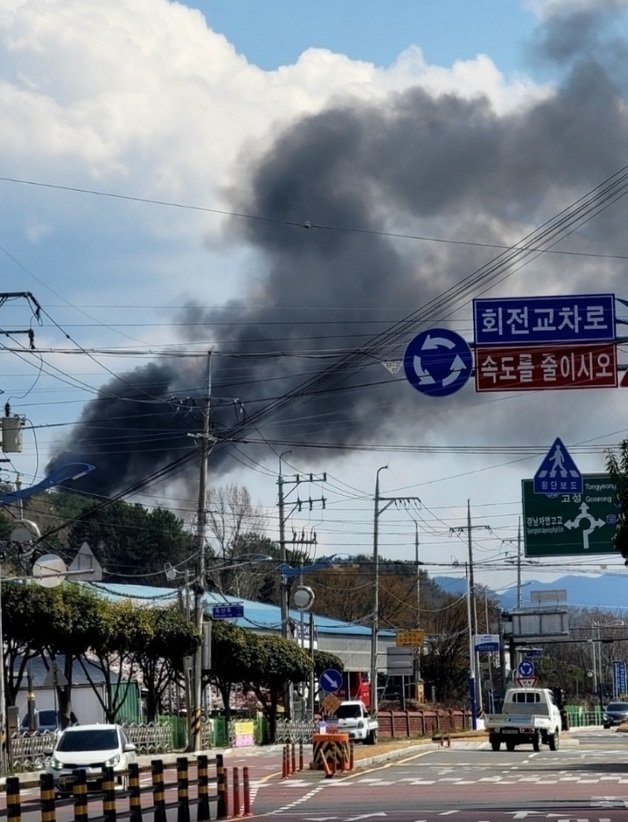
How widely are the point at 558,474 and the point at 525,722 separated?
47.8 feet

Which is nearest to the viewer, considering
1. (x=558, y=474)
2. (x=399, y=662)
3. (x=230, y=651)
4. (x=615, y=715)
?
(x=558, y=474)

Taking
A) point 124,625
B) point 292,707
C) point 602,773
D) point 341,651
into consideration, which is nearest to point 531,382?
point 602,773

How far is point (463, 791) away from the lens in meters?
28.6

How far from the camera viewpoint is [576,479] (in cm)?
3869

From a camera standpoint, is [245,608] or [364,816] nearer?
[364,816]

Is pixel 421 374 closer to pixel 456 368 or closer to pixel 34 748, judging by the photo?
pixel 456 368

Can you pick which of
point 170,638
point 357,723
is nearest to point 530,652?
point 357,723

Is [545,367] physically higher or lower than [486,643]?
higher

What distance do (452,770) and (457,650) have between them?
66.5 meters

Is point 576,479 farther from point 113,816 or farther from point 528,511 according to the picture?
point 113,816

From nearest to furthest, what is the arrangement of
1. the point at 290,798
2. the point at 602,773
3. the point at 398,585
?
1. the point at 290,798
2. the point at 602,773
3. the point at 398,585

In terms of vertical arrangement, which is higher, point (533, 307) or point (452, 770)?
point (533, 307)

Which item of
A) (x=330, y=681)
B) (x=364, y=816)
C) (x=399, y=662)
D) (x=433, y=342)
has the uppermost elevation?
(x=433, y=342)

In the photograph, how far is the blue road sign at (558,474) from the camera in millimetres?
38625
